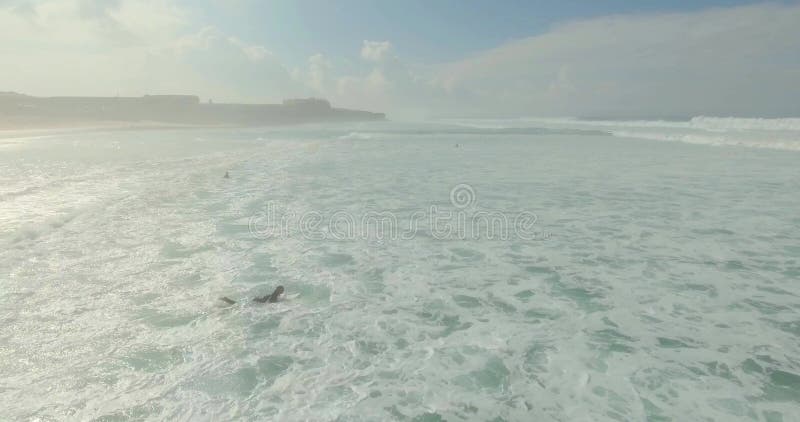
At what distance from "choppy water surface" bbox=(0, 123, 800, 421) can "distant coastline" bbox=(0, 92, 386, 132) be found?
75.5 meters

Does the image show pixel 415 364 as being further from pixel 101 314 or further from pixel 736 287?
pixel 736 287

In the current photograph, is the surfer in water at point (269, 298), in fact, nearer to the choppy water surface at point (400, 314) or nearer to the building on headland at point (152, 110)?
the choppy water surface at point (400, 314)

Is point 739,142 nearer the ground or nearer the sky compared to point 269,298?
nearer the sky

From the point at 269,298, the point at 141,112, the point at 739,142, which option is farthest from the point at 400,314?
the point at 141,112

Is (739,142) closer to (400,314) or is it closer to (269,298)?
(400,314)

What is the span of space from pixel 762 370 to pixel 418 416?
3.63 metres

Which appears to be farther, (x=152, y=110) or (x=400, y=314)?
(x=152, y=110)

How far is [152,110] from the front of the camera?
11069 cm

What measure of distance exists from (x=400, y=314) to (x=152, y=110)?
121 m

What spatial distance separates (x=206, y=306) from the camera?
6.41 metres

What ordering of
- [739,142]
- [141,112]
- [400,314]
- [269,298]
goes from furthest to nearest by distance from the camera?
[141,112]
[739,142]
[269,298]
[400,314]

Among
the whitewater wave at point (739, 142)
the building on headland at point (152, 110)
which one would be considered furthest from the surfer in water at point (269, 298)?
the building on headland at point (152, 110)

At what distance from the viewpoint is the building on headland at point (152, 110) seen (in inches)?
3561

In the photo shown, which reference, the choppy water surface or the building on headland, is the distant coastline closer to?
the building on headland
